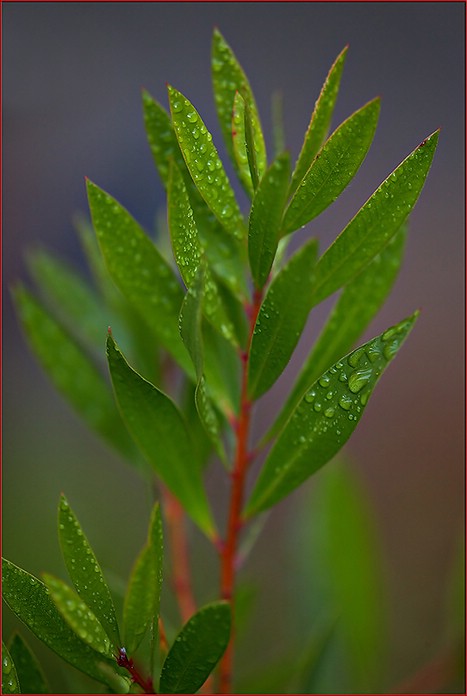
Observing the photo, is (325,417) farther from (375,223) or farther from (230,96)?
(230,96)

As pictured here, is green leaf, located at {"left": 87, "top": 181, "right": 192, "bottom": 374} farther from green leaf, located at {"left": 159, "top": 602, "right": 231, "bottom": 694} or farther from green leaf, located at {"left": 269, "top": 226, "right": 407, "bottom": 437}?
green leaf, located at {"left": 159, "top": 602, "right": 231, "bottom": 694}

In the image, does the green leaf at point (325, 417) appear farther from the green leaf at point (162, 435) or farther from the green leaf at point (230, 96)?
the green leaf at point (230, 96)

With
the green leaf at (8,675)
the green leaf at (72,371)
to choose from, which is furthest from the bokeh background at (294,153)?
the green leaf at (8,675)

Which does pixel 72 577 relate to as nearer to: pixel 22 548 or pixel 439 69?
pixel 22 548

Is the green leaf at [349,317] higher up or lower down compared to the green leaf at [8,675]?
higher up

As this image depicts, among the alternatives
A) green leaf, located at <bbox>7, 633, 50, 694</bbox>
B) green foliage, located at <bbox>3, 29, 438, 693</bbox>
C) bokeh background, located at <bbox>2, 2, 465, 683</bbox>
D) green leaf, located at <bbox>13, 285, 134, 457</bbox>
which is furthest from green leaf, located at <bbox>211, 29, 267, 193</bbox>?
bokeh background, located at <bbox>2, 2, 465, 683</bbox>

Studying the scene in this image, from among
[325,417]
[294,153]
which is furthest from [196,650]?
[294,153]
